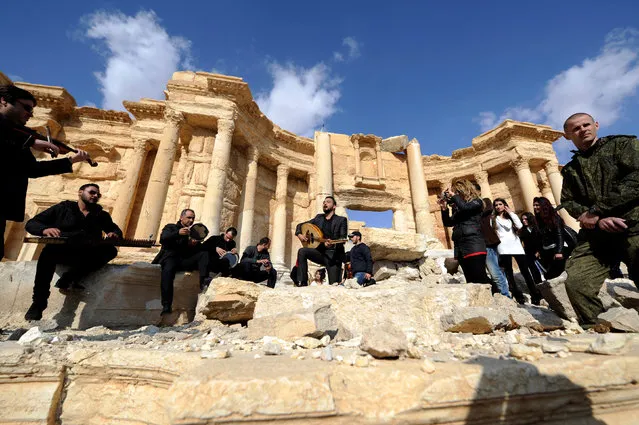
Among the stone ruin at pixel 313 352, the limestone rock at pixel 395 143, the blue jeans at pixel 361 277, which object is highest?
the limestone rock at pixel 395 143

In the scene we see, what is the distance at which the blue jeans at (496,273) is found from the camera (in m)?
4.07

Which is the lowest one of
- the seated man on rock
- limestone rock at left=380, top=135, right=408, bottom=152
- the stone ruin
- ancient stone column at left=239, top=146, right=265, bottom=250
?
the stone ruin

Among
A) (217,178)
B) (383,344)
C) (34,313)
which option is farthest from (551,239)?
(217,178)

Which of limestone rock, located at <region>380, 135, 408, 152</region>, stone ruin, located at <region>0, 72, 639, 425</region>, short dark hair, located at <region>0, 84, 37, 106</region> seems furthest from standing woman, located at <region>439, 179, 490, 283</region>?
limestone rock, located at <region>380, 135, 408, 152</region>

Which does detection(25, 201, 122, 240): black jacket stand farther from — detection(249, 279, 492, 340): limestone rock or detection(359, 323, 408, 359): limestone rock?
detection(359, 323, 408, 359): limestone rock

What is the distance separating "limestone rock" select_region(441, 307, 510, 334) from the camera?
2.49 metres

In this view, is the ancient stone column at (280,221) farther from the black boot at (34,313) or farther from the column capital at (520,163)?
the column capital at (520,163)

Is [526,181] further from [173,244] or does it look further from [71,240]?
[71,240]

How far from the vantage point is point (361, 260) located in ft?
17.5

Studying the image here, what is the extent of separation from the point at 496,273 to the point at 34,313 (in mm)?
6394

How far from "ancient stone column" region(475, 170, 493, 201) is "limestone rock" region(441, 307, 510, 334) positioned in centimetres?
1276

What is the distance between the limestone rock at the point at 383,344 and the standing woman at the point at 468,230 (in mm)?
2565

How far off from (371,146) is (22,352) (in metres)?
13.9

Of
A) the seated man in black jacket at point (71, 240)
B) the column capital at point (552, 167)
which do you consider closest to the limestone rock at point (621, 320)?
the seated man in black jacket at point (71, 240)
